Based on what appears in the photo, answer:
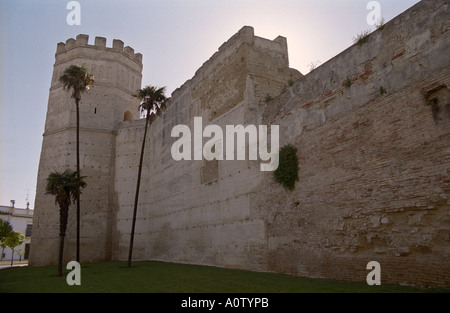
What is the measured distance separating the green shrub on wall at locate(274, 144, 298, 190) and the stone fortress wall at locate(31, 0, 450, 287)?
23cm

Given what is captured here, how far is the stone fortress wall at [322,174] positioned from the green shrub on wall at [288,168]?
234 millimetres

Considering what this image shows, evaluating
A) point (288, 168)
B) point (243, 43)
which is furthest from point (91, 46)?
point (288, 168)

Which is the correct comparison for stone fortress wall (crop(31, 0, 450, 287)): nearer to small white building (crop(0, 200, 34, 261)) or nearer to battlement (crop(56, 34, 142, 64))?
battlement (crop(56, 34, 142, 64))

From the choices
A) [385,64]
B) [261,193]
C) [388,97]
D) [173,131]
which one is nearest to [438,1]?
[385,64]

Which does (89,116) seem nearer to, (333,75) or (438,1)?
(333,75)

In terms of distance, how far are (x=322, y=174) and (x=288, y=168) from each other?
1.45 meters

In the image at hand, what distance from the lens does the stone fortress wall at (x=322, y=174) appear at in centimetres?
692

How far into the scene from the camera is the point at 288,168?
10.6m

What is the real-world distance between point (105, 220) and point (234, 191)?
12.0 meters

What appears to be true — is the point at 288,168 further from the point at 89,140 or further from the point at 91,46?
the point at 91,46

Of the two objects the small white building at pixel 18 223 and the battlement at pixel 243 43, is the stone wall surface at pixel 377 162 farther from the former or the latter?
the small white building at pixel 18 223

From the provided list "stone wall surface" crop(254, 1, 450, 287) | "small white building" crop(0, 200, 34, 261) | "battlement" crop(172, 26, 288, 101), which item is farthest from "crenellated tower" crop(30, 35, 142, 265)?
"small white building" crop(0, 200, 34, 261)

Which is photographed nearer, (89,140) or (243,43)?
(243,43)

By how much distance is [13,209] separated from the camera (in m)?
51.1
